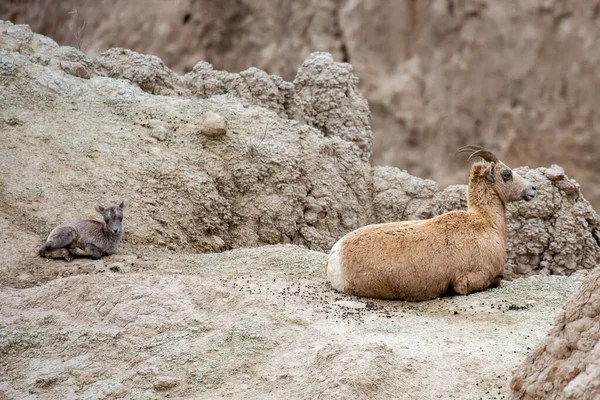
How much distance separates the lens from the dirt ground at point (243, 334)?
7.11m

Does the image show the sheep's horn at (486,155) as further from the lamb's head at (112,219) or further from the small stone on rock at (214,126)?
the lamb's head at (112,219)

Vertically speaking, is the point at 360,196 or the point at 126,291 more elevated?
the point at 360,196

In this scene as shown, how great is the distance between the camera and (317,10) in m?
20.7

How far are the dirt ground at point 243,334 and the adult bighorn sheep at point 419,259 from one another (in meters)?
0.16

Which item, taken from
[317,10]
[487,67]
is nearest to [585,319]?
[487,67]

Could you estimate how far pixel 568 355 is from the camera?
604cm

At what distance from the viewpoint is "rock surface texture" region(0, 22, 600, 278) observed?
1139cm

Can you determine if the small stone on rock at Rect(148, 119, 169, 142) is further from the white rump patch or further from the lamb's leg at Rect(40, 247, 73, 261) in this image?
the white rump patch

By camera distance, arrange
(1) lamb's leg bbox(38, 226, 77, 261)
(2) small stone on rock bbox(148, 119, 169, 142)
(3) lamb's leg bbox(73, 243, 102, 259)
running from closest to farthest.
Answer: (1) lamb's leg bbox(38, 226, 77, 261)
(3) lamb's leg bbox(73, 243, 102, 259)
(2) small stone on rock bbox(148, 119, 169, 142)

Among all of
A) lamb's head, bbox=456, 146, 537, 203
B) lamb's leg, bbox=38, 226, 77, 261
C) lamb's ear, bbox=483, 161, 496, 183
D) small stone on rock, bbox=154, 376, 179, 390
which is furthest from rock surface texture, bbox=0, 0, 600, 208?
small stone on rock, bbox=154, 376, 179, 390

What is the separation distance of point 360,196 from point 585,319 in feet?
24.4

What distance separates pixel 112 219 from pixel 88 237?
0.32 m

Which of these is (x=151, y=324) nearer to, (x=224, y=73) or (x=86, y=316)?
(x=86, y=316)

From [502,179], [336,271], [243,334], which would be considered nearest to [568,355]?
[243,334]
